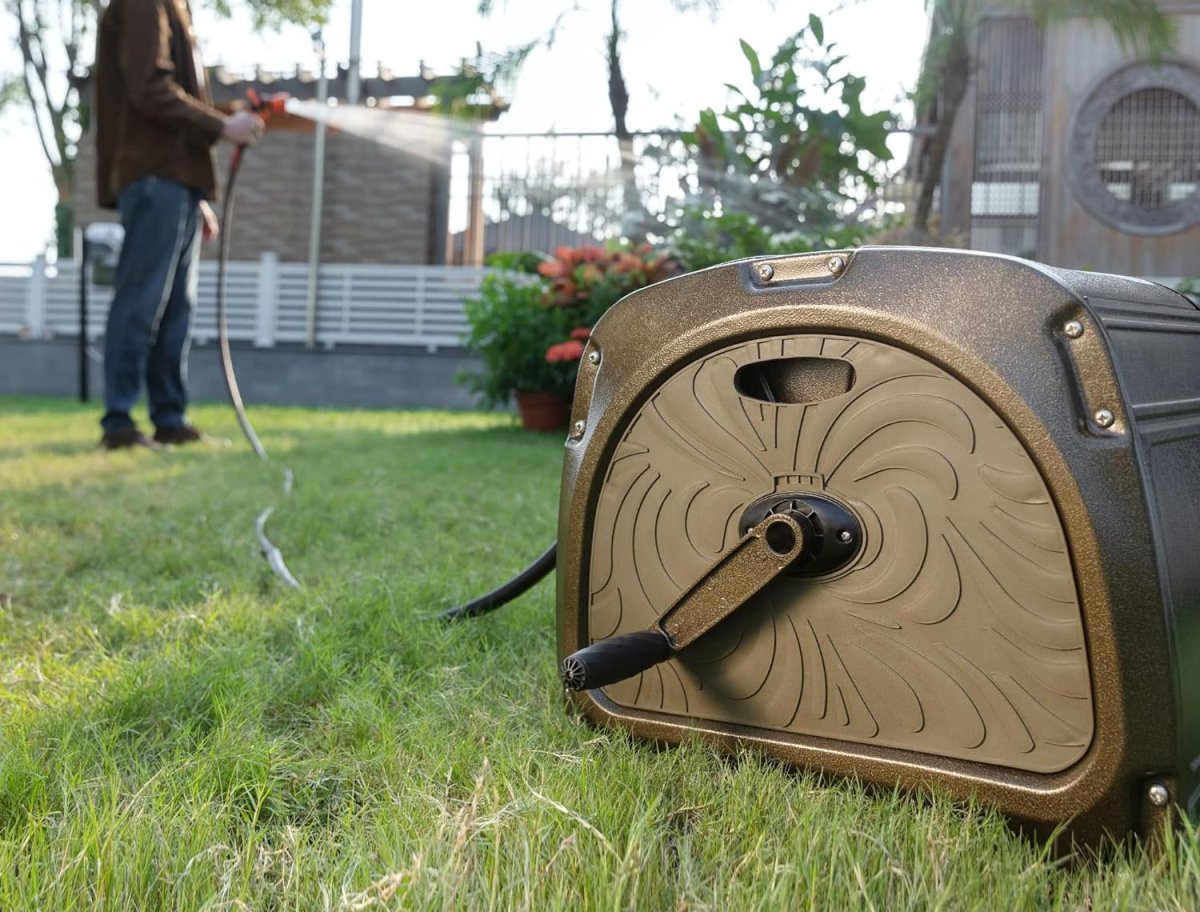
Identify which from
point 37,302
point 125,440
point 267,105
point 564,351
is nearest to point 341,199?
point 37,302

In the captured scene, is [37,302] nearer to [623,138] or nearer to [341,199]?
[341,199]

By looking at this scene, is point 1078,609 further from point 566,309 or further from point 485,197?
point 485,197

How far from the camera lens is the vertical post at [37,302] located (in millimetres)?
10570

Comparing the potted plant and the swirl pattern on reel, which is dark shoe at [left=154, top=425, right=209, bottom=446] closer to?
the potted plant

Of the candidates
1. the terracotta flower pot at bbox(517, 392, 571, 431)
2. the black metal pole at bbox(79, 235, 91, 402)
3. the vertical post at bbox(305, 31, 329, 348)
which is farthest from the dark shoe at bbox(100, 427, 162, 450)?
the vertical post at bbox(305, 31, 329, 348)

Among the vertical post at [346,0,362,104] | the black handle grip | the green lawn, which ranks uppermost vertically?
the vertical post at [346,0,362,104]

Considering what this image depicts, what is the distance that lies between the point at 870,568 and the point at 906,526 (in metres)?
0.05

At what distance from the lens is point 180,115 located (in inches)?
159

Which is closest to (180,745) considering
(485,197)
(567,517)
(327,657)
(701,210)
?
(327,657)

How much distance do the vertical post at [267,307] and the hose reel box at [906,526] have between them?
31.7 ft

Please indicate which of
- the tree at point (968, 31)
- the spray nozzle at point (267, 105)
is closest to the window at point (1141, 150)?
the tree at point (968, 31)

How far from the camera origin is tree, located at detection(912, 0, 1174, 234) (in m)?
6.64

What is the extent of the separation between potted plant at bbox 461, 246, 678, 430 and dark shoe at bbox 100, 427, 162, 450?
6.29 feet

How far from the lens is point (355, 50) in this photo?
11219 millimetres
